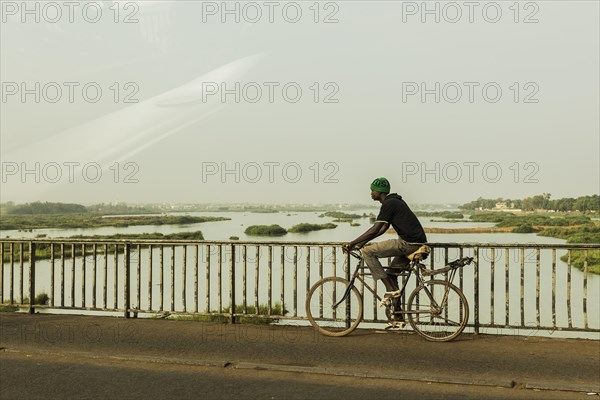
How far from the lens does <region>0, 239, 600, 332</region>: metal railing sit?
7.55 meters

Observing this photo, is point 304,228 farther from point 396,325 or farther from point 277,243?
point 396,325

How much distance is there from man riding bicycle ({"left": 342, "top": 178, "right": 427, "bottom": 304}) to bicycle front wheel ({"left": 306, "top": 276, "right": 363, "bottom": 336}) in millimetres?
475

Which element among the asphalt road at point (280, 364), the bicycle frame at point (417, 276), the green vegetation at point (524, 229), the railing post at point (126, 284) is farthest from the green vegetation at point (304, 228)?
the bicycle frame at point (417, 276)

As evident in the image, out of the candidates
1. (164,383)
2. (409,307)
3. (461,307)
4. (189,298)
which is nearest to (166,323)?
(164,383)

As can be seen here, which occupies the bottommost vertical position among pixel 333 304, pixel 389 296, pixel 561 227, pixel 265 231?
pixel 265 231

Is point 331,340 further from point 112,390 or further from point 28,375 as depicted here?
point 28,375

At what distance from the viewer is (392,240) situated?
7238 mm

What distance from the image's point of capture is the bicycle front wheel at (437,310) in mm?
7070

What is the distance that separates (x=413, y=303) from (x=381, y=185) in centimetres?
161

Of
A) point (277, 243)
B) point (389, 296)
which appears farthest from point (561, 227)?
point (389, 296)

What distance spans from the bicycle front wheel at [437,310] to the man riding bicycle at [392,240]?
0.32 m

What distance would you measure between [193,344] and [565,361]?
437 cm

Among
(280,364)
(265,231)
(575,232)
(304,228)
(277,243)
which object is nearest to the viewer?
(280,364)

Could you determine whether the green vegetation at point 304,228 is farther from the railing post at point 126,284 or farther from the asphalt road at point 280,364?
the asphalt road at point 280,364
